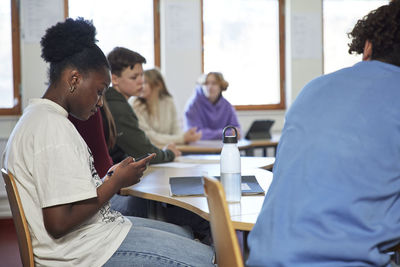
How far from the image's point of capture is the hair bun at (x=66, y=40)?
1559 millimetres

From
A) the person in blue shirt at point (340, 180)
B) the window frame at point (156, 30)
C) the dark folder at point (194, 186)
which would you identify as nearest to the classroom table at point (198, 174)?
the dark folder at point (194, 186)

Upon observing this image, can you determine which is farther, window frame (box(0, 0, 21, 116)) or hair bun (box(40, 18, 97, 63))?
window frame (box(0, 0, 21, 116))

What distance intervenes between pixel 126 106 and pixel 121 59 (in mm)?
268

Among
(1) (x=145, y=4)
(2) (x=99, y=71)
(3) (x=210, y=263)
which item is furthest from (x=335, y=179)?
(1) (x=145, y=4)

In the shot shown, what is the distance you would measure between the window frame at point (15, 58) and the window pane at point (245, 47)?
6.48 feet

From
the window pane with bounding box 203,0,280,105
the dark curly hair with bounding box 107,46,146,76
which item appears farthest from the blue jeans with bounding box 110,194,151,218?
the window pane with bounding box 203,0,280,105

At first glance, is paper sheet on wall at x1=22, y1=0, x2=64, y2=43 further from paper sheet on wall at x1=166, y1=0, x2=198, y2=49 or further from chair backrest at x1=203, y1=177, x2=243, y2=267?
chair backrest at x1=203, y1=177, x2=243, y2=267

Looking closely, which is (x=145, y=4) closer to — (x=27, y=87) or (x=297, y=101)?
(x=27, y=87)

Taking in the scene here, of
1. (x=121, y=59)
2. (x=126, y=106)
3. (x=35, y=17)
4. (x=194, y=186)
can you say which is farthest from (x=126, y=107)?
(x=35, y=17)

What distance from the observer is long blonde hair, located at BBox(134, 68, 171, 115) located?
171 inches

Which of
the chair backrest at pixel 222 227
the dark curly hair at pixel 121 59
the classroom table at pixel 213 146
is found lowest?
the classroom table at pixel 213 146

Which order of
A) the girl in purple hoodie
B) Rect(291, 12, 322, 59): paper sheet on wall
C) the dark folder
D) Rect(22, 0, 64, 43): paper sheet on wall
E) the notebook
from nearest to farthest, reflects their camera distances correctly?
the dark folder → the notebook → Rect(22, 0, 64, 43): paper sheet on wall → the girl in purple hoodie → Rect(291, 12, 322, 59): paper sheet on wall

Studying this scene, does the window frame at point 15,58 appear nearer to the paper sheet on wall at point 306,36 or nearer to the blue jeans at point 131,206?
the blue jeans at point 131,206

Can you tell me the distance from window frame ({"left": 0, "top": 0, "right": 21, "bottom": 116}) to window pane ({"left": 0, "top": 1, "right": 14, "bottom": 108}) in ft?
0.13
